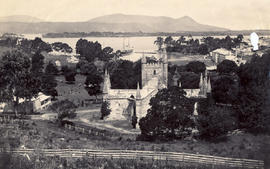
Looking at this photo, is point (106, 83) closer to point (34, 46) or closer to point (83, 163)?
point (34, 46)

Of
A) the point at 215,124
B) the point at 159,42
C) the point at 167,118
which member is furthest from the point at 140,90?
the point at 215,124

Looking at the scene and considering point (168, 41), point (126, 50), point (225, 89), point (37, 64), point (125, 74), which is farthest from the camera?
point (125, 74)

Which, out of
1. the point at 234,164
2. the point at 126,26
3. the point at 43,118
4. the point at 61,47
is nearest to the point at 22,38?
the point at 61,47

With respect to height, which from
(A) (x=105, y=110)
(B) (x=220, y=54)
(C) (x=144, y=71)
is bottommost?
(A) (x=105, y=110)

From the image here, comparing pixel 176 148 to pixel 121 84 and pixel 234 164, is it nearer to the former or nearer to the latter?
pixel 234 164

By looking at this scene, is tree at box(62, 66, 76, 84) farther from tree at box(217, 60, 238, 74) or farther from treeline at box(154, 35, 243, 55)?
tree at box(217, 60, 238, 74)

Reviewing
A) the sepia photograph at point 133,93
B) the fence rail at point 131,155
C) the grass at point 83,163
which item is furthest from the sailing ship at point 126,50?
the grass at point 83,163

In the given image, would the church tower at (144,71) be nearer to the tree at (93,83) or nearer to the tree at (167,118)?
the tree at (93,83)

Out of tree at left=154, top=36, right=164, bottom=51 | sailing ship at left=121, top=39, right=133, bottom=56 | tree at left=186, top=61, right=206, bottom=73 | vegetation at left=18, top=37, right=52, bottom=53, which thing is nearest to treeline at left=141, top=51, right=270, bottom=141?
tree at left=186, top=61, right=206, bottom=73
